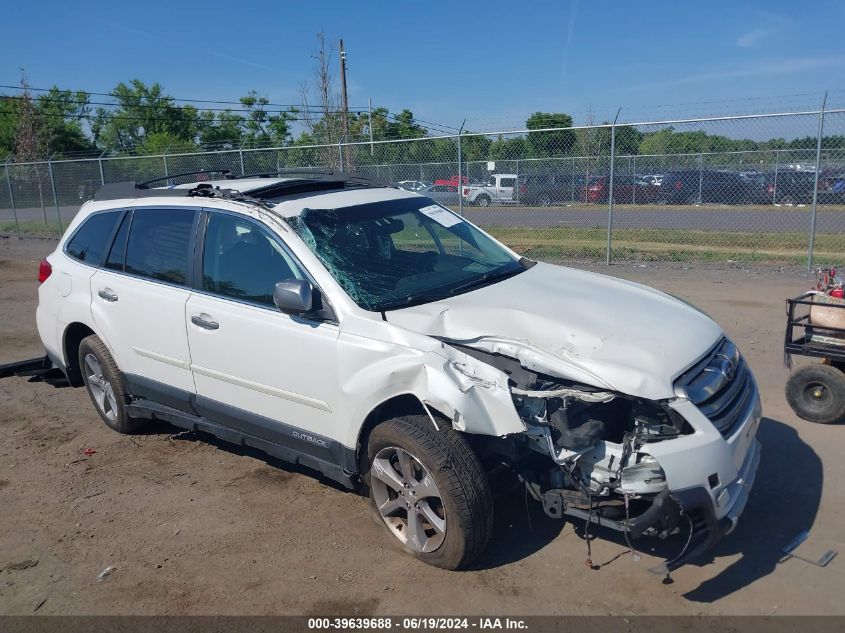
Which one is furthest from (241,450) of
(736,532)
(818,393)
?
(818,393)

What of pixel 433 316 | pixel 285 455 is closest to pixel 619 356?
pixel 433 316

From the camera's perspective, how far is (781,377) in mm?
6273

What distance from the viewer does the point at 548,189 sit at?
702 inches

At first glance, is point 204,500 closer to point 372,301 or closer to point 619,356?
point 372,301

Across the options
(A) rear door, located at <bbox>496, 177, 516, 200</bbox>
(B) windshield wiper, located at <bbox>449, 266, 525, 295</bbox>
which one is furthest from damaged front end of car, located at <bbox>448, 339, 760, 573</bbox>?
(A) rear door, located at <bbox>496, 177, 516, 200</bbox>

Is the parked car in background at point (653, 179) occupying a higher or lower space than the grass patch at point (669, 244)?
higher

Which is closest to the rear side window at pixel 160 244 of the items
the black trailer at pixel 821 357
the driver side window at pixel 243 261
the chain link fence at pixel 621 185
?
the driver side window at pixel 243 261

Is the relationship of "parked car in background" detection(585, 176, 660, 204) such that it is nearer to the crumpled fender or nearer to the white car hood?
the white car hood

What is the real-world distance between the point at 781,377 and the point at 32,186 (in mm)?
24520

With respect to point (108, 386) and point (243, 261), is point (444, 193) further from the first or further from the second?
point (243, 261)

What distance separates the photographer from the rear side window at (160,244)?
4.72 meters

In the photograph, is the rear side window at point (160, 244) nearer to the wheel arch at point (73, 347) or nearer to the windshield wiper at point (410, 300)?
the wheel arch at point (73, 347)

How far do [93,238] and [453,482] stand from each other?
3.72 meters

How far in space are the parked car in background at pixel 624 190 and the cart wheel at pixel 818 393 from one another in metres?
12.0
